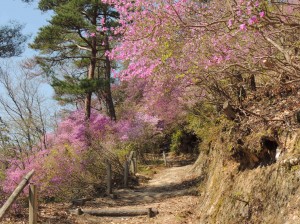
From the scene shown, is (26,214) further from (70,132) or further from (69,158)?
(70,132)

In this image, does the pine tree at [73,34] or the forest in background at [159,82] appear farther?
the pine tree at [73,34]

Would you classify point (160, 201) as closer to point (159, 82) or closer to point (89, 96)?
point (159, 82)

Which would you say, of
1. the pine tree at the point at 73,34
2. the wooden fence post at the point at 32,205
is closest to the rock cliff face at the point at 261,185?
the wooden fence post at the point at 32,205

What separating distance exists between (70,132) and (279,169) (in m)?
15.6

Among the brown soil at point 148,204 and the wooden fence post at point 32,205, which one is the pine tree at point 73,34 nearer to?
the brown soil at point 148,204

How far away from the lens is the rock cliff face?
3.67 metres

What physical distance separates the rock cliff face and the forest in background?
0.10 meters

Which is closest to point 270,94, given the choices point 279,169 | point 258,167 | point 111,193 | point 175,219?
point 258,167

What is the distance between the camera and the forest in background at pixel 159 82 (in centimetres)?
480

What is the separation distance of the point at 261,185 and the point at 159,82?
687cm

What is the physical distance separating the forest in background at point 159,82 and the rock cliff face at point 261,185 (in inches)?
Answer: 3.9

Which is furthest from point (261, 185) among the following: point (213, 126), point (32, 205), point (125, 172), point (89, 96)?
point (89, 96)

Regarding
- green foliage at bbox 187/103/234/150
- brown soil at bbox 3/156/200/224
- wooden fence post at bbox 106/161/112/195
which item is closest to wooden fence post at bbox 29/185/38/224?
brown soil at bbox 3/156/200/224

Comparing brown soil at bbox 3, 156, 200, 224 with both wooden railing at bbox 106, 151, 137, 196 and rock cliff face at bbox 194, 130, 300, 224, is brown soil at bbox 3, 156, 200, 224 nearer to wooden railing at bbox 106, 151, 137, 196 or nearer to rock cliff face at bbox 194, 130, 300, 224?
wooden railing at bbox 106, 151, 137, 196
